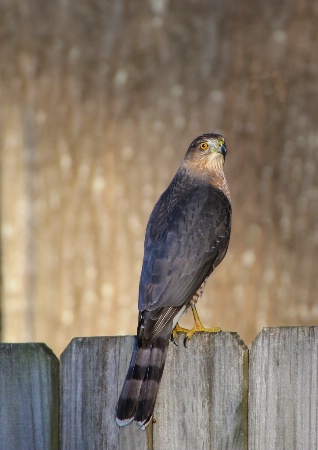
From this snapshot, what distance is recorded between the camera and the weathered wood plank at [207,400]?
3426 millimetres

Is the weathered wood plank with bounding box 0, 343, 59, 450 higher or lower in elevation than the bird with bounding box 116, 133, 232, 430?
lower

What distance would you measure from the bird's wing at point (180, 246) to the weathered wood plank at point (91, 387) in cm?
14

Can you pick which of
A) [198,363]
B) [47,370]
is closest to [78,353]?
[47,370]

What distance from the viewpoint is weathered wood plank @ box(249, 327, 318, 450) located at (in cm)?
340

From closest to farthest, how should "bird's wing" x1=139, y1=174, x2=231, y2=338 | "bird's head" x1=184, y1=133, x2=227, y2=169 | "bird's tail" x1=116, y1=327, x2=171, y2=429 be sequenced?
"bird's tail" x1=116, y1=327, x2=171, y2=429, "bird's wing" x1=139, y1=174, x2=231, y2=338, "bird's head" x1=184, y1=133, x2=227, y2=169

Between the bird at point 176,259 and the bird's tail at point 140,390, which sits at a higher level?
the bird at point 176,259

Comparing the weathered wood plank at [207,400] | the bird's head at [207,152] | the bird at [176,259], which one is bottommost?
the weathered wood plank at [207,400]

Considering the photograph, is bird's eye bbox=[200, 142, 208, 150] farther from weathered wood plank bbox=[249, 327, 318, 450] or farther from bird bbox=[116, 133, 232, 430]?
weathered wood plank bbox=[249, 327, 318, 450]

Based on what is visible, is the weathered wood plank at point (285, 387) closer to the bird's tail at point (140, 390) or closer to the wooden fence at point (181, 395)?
the wooden fence at point (181, 395)

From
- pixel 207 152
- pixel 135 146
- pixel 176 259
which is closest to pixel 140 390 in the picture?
pixel 176 259

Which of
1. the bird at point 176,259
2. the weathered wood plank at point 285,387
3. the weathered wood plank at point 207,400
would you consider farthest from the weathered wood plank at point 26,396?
the weathered wood plank at point 285,387

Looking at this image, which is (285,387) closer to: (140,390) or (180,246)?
(140,390)

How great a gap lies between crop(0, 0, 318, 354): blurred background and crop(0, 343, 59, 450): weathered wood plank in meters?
1.49

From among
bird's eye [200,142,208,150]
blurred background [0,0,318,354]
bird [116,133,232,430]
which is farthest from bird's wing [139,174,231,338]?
blurred background [0,0,318,354]
